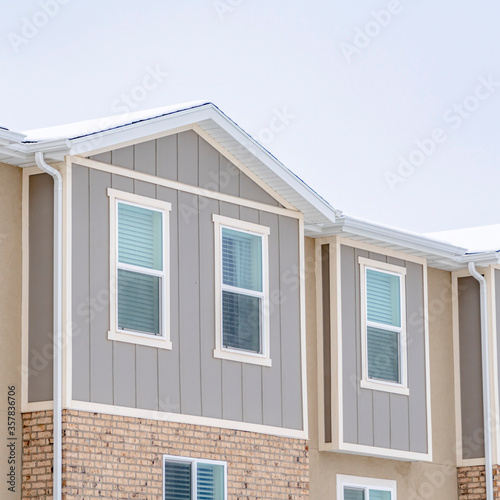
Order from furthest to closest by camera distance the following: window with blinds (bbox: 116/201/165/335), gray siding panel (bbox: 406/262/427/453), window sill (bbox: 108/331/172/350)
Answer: gray siding panel (bbox: 406/262/427/453) → window with blinds (bbox: 116/201/165/335) → window sill (bbox: 108/331/172/350)

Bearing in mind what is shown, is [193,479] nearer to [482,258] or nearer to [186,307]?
[186,307]

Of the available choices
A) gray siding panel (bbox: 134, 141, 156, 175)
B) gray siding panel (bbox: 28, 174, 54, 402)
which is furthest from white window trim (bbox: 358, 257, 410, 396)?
gray siding panel (bbox: 28, 174, 54, 402)

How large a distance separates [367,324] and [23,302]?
615cm

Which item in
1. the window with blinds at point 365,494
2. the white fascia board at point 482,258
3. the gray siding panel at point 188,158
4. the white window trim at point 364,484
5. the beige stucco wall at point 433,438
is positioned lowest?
the window with blinds at point 365,494

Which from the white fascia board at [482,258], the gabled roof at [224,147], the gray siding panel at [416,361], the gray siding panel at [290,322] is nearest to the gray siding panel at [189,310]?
the gabled roof at [224,147]

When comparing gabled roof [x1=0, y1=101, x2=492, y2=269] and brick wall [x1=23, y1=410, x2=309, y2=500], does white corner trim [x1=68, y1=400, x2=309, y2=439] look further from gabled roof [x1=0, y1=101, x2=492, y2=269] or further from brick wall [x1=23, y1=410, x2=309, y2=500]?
gabled roof [x1=0, y1=101, x2=492, y2=269]

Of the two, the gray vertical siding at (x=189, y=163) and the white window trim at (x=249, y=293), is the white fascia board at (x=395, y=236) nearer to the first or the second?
the gray vertical siding at (x=189, y=163)

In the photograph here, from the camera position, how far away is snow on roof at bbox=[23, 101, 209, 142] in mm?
15016

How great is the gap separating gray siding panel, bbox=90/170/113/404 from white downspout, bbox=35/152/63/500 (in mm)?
456

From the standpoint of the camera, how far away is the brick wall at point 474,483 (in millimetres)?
20203

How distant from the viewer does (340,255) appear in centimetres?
1894

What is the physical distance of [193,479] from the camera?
51.5 feet

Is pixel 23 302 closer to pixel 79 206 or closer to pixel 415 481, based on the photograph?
pixel 79 206

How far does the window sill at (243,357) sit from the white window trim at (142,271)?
0.92m
